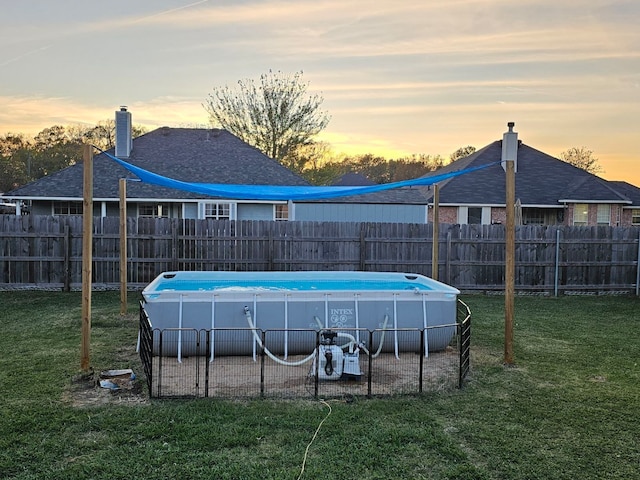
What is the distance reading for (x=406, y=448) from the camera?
12.2 feet

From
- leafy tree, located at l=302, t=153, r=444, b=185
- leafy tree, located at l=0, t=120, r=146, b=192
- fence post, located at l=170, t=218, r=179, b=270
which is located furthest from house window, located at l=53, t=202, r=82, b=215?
leafy tree, located at l=302, t=153, r=444, b=185

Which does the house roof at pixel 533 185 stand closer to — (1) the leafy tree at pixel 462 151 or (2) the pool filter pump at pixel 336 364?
(1) the leafy tree at pixel 462 151

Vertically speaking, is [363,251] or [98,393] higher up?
[363,251]

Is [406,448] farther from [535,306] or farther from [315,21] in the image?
[315,21]

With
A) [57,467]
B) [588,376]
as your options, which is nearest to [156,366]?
[57,467]

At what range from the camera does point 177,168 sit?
17.3 metres

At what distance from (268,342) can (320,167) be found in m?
21.3

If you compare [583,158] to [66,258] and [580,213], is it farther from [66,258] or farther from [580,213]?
[66,258]

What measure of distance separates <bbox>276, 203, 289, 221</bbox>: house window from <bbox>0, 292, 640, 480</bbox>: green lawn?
1170cm

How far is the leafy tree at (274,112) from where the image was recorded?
934 inches

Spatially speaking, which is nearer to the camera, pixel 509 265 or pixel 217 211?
pixel 509 265

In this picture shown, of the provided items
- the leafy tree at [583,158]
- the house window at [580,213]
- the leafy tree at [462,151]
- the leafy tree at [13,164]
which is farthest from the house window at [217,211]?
the leafy tree at [583,158]

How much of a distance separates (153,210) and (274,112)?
9.74m

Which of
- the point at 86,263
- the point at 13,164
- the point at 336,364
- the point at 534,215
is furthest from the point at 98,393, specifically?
the point at 13,164
